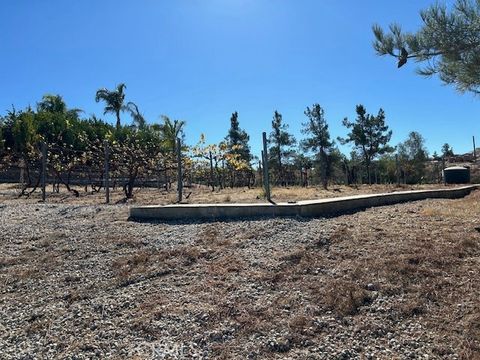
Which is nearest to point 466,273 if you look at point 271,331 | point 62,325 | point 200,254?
point 271,331

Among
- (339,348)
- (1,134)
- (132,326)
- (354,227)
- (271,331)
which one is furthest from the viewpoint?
(1,134)

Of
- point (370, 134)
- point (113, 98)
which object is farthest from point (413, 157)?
point (113, 98)

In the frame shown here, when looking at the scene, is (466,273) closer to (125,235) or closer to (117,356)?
(117,356)

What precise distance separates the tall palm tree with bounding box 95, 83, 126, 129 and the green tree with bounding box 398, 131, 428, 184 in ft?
78.6

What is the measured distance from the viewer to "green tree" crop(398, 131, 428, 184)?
27.7 m

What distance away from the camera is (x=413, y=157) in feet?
106

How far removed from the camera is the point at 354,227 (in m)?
5.39

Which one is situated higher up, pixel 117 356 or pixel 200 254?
pixel 200 254

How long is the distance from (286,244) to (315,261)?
584 millimetres

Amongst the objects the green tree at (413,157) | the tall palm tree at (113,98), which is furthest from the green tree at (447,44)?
the tall palm tree at (113,98)

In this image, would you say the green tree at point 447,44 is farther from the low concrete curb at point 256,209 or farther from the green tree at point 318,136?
the green tree at point 318,136

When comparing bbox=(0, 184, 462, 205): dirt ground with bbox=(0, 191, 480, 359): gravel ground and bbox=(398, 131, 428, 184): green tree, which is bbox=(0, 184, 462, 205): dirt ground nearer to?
bbox=(0, 191, 480, 359): gravel ground

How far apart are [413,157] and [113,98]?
2552 cm

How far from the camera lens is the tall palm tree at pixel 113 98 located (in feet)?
126
